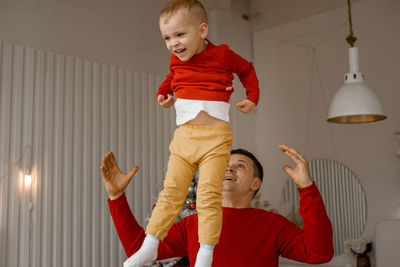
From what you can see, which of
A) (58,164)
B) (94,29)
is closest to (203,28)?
(58,164)

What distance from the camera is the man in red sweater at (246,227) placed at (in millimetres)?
1521

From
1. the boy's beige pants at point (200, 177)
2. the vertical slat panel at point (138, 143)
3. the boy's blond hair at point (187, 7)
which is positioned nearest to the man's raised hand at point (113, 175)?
the boy's beige pants at point (200, 177)

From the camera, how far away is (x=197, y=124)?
1222 millimetres

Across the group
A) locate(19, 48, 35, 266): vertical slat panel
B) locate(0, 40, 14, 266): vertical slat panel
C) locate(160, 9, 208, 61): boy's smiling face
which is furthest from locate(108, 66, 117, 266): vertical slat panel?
locate(160, 9, 208, 61): boy's smiling face

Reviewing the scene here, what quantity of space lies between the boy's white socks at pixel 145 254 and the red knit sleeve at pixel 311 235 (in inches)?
25.1

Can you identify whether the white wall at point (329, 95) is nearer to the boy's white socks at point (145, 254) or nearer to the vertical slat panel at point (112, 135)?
the vertical slat panel at point (112, 135)

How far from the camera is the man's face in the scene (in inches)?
82.3

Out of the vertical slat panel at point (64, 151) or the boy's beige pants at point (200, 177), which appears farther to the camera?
the vertical slat panel at point (64, 151)

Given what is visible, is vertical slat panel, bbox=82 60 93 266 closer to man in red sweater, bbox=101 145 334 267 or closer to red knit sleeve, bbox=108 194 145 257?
man in red sweater, bbox=101 145 334 267

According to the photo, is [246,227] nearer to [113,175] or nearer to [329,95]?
[113,175]

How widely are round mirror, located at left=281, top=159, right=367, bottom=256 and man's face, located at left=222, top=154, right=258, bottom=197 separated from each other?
7.88 feet

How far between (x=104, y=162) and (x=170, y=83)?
0.36 metres

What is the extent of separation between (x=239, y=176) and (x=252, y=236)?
0.31 meters

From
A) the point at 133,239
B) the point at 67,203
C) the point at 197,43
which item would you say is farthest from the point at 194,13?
the point at 67,203
